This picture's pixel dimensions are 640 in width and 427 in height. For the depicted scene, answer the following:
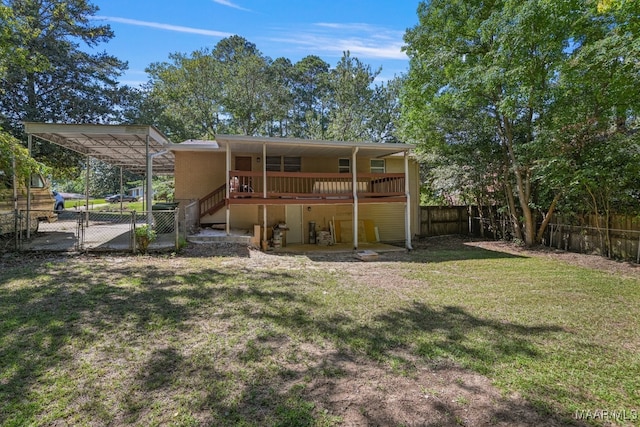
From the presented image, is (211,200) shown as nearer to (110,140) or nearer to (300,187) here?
(300,187)

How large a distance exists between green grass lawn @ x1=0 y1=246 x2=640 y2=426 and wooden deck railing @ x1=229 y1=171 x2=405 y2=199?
4094 mm

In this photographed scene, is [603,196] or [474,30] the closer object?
[603,196]

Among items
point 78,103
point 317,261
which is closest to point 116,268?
point 317,261

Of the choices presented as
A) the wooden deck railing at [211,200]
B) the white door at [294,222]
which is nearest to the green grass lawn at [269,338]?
the wooden deck railing at [211,200]

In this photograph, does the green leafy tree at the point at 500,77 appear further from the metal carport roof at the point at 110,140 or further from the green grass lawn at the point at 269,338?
the metal carport roof at the point at 110,140

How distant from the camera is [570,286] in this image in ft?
22.2

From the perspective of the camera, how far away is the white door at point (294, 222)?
500 inches

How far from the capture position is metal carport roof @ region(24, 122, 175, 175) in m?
9.01

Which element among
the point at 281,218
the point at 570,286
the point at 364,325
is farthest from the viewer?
the point at 281,218

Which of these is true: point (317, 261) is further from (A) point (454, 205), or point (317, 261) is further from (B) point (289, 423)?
(A) point (454, 205)

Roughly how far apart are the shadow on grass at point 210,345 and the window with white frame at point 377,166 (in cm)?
907

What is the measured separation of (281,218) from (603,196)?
10.3 m

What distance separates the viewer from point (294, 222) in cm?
1284

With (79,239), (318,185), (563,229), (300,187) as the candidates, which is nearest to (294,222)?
(300,187)
